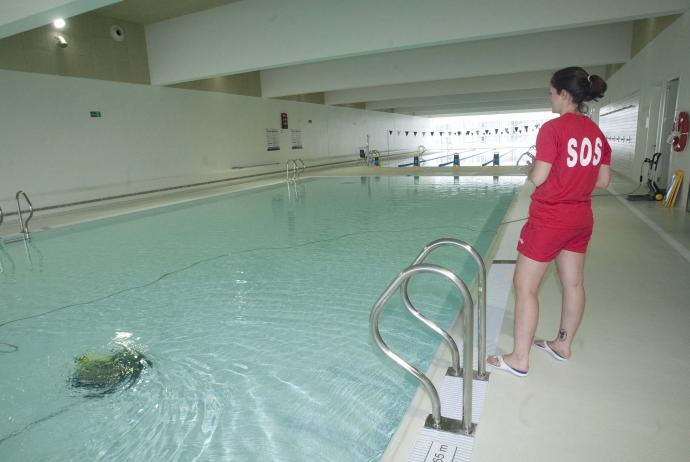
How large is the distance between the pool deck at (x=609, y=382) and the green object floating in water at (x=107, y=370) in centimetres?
162

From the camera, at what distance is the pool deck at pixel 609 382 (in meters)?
1.47

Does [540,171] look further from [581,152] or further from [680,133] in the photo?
[680,133]

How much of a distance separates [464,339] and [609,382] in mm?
843

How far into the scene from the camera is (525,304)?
181 centimetres

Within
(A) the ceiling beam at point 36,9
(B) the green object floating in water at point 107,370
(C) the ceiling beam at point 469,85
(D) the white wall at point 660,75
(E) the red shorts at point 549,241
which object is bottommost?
(B) the green object floating in water at point 107,370

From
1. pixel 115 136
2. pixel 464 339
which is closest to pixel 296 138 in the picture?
pixel 115 136

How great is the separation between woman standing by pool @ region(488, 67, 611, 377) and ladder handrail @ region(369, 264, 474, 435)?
1.51 ft

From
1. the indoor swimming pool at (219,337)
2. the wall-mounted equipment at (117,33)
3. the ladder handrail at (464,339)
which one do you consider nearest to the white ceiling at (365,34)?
the wall-mounted equipment at (117,33)

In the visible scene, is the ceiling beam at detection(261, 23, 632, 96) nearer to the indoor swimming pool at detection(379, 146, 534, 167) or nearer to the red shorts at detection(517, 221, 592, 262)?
the indoor swimming pool at detection(379, 146, 534, 167)

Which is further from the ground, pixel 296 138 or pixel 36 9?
pixel 36 9

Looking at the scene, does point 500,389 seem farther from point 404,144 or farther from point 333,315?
point 404,144

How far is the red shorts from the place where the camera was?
67.2 inches

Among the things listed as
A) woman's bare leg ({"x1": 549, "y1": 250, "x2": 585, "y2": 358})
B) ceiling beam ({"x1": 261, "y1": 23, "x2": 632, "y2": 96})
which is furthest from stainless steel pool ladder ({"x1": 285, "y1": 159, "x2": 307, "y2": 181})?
woman's bare leg ({"x1": 549, "y1": 250, "x2": 585, "y2": 358})

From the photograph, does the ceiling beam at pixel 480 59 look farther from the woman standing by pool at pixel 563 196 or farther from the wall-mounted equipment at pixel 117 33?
the woman standing by pool at pixel 563 196
